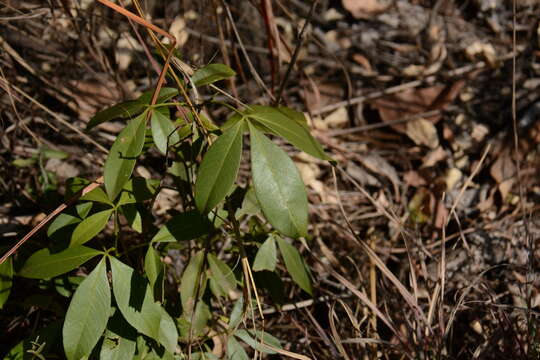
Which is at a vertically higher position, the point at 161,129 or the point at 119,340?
the point at 161,129

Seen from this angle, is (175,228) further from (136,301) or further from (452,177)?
(452,177)

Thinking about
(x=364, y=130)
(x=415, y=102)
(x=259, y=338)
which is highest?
(x=415, y=102)

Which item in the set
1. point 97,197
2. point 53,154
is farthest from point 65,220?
point 53,154

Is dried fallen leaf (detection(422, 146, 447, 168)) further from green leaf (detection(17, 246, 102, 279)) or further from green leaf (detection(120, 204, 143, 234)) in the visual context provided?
green leaf (detection(17, 246, 102, 279))

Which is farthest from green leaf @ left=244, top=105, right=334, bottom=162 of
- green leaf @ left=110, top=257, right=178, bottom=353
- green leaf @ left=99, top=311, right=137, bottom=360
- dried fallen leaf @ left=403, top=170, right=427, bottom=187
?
dried fallen leaf @ left=403, top=170, right=427, bottom=187

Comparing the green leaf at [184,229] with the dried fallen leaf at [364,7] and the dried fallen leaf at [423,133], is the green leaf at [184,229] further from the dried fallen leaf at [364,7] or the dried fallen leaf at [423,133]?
the dried fallen leaf at [364,7]

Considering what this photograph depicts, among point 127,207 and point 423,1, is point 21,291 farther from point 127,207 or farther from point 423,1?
point 423,1

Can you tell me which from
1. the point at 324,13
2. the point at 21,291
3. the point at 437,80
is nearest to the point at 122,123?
the point at 21,291
